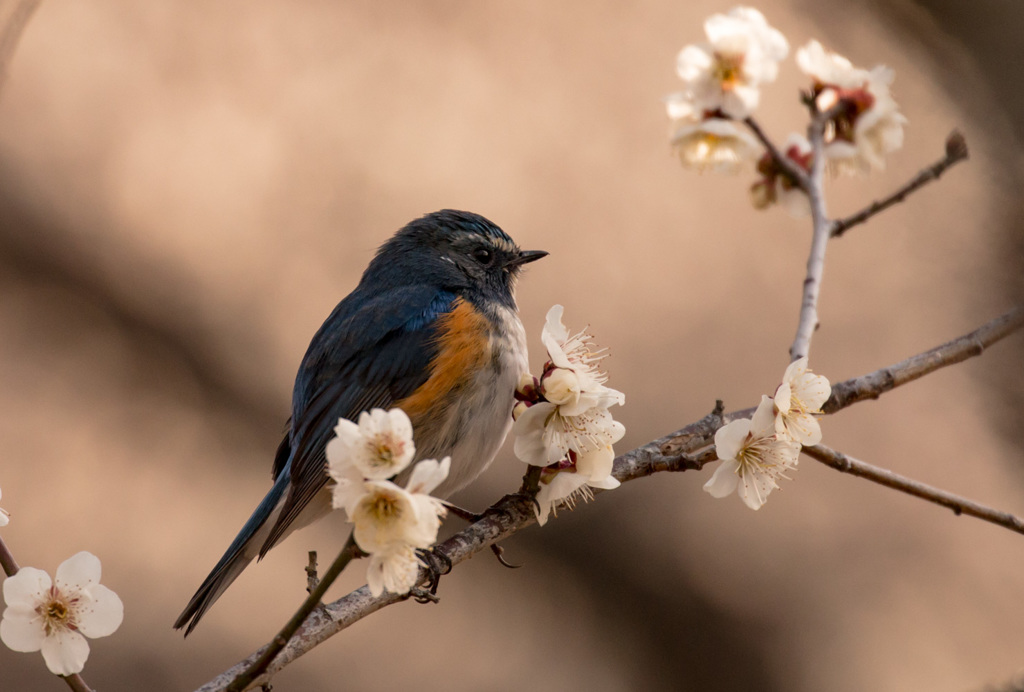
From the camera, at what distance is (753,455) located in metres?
1.88

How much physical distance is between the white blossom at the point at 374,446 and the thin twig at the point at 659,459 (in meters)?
0.64

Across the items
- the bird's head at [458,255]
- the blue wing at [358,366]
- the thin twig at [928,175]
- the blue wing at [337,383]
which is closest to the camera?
the thin twig at [928,175]

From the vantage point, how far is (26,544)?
4305mm

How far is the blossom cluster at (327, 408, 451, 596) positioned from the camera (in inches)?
51.6

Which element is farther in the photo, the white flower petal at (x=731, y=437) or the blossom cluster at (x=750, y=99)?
the blossom cluster at (x=750, y=99)

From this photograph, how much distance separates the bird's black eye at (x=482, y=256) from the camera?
3.51 meters

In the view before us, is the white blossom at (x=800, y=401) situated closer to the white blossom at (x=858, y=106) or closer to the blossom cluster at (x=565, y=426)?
the blossom cluster at (x=565, y=426)

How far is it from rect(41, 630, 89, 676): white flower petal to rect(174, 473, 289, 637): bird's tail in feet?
2.96

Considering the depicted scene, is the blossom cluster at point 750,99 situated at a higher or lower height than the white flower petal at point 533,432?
higher

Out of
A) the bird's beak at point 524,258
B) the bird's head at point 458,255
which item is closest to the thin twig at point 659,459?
the bird's head at point 458,255

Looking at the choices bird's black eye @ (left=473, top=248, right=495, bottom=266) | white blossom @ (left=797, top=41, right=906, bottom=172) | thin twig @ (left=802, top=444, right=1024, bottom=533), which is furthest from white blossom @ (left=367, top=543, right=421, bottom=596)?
bird's black eye @ (left=473, top=248, right=495, bottom=266)

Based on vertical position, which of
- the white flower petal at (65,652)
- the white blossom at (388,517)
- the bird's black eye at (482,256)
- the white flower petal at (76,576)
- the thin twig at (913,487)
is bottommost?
the white flower petal at (65,652)

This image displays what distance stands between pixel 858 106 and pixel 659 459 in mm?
1219

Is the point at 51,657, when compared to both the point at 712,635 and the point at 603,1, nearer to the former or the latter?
the point at 712,635
